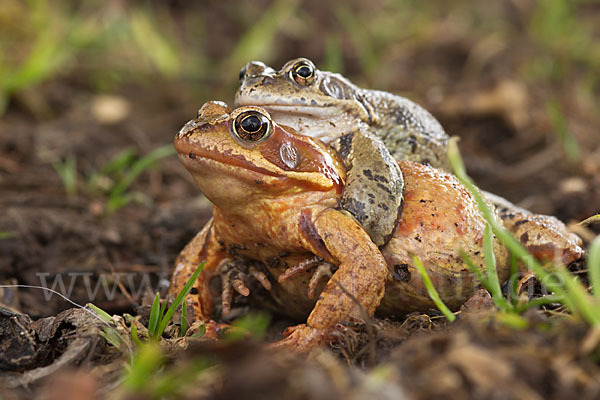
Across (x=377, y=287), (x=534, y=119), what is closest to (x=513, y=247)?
(x=377, y=287)

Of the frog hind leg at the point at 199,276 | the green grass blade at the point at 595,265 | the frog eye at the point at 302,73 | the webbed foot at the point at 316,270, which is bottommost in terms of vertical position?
the frog hind leg at the point at 199,276

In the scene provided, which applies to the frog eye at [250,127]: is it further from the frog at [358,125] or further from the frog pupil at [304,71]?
the frog pupil at [304,71]

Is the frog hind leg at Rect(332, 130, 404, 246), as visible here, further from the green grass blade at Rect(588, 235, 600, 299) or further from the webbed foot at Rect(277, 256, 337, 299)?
the green grass blade at Rect(588, 235, 600, 299)

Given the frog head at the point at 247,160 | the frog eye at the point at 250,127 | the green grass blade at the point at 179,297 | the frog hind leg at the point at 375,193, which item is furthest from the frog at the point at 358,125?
the green grass blade at the point at 179,297

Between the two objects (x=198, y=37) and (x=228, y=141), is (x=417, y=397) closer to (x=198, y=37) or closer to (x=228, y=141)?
(x=228, y=141)

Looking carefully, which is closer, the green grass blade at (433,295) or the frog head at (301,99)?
the green grass blade at (433,295)

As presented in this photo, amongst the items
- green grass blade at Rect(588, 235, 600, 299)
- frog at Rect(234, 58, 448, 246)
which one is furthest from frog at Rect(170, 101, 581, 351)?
green grass blade at Rect(588, 235, 600, 299)

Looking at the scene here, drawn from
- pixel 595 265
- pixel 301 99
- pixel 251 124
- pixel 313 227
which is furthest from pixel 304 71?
pixel 595 265

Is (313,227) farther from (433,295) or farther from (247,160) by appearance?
(433,295)
